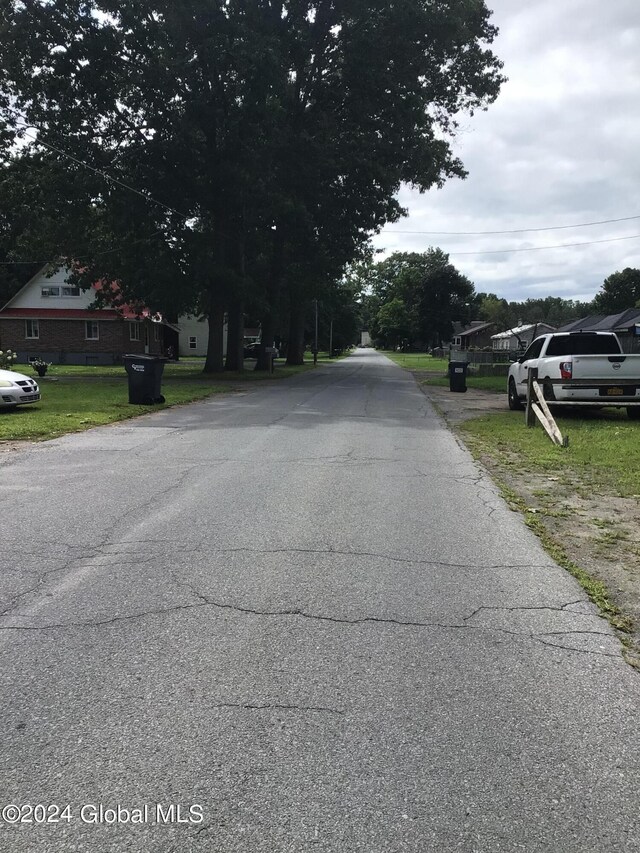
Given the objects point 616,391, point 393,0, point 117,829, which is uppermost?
point 393,0

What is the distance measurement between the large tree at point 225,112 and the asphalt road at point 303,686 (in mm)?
21641

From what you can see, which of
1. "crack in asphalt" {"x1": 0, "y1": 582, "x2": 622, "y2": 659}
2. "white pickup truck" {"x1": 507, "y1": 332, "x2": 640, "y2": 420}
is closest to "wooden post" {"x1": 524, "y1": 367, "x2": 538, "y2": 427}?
"white pickup truck" {"x1": 507, "y1": 332, "x2": 640, "y2": 420}

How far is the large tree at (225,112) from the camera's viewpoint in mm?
24094

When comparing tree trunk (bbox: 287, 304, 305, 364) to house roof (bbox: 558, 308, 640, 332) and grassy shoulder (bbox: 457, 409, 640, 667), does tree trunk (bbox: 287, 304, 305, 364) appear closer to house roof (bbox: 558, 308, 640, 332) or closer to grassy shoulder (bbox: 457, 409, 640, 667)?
house roof (bbox: 558, 308, 640, 332)

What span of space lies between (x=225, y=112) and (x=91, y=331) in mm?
22851

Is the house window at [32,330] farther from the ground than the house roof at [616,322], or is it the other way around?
the house roof at [616,322]

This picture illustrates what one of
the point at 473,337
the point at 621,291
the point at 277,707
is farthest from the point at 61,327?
the point at 621,291

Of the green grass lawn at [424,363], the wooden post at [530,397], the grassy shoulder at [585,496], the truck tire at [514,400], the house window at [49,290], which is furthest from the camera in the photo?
the green grass lawn at [424,363]

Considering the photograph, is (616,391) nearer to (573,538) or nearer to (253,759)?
(573,538)

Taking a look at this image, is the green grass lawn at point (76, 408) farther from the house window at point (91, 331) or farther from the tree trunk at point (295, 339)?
the tree trunk at point (295, 339)

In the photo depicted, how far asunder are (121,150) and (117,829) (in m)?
28.2

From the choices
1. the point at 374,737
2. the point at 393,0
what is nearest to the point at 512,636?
the point at 374,737

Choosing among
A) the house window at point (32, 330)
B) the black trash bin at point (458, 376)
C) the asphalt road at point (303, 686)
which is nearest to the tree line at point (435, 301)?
the house window at point (32, 330)

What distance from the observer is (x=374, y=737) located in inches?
111
